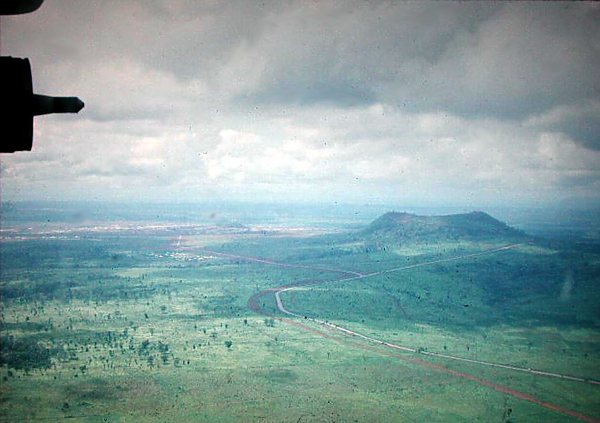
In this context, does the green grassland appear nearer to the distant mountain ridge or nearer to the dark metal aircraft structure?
the distant mountain ridge

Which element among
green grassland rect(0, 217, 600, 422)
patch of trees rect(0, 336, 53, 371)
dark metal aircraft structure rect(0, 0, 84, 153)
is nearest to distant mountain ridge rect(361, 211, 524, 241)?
green grassland rect(0, 217, 600, 422)

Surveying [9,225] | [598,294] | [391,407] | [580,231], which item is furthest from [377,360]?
[9,225]

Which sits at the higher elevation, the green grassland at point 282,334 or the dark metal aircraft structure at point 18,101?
the dark metal aircraft structure at point 18,101

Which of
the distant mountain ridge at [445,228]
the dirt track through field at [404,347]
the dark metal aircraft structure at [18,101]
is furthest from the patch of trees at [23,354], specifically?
the distant mountain ridge at [445,228]

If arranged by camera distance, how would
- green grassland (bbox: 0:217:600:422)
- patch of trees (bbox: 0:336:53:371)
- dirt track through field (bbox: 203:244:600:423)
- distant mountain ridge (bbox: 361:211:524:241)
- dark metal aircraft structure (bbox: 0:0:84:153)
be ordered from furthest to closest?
distant mountain ridge (bbox: 361:211:524:241)
patch of trees (bbox: 0:336:53:371)
dirt track through field (bbox: 203:244:600:423)
green grassland (bbox: 0:217:600:422)
dark metal aircraft structure (bbox: 0:0:84:153)

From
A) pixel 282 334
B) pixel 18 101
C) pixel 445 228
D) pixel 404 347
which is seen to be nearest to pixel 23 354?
pixel 282 334

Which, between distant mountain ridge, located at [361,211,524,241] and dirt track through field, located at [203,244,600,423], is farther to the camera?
distant mountain ridge, located at [361,211,524,241]

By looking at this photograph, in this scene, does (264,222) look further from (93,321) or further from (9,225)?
(93,321)

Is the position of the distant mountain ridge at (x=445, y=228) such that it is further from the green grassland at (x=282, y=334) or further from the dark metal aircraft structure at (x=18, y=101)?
the dark metal aircraft structure at (x=18, y=101)
